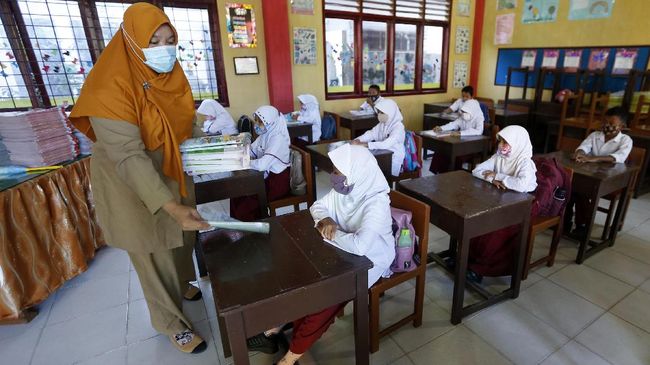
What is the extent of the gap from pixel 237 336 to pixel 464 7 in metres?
6.62

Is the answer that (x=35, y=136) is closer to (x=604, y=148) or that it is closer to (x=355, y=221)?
(x=355, y=221)

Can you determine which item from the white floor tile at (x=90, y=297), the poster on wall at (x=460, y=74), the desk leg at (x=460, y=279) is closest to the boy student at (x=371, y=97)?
the poster on wall at (x=460, y=74)

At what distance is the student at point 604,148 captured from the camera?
241 centimetres

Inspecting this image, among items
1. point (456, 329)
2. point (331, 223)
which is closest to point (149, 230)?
point (331, 223)

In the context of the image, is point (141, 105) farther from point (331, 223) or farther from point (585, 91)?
point (585, 91)

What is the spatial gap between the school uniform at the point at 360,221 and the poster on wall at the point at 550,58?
196 inches

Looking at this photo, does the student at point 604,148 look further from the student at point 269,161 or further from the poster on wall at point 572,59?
the poster on wall at point 572,59

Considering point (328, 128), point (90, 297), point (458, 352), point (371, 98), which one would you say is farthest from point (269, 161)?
point (371, 98)

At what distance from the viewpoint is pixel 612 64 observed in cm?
441

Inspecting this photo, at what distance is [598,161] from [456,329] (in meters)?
1.67

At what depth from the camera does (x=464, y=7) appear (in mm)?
5949

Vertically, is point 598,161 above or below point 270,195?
above

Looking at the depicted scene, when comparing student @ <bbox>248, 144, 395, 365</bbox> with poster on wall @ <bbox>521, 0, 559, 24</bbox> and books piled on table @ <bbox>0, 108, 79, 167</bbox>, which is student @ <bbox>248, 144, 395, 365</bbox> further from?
poster on wall @ <bbox>521, 0, 559, 24</bbox>

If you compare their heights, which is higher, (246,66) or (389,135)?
(246,66)
